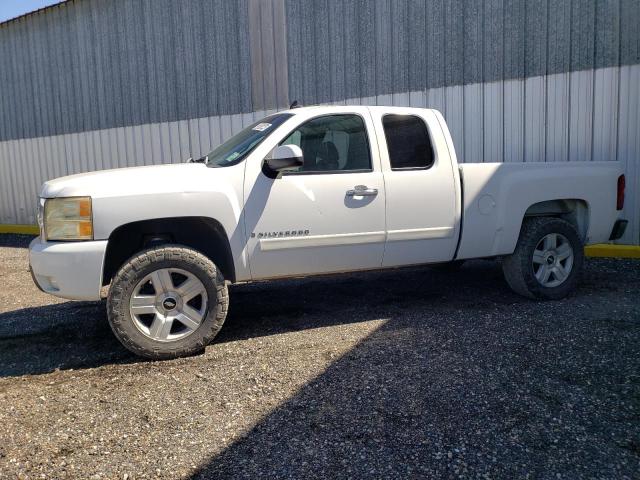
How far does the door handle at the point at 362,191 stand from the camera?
4891 mm

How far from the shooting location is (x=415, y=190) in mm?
5121

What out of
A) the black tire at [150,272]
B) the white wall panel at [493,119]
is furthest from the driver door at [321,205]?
the white wall panel at [493,119]

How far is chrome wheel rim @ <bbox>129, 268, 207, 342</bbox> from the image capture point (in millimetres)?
4352

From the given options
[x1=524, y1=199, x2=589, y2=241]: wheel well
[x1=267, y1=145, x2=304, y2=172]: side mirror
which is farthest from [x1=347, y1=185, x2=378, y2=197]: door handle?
[x1=524, y1=199, x2=589, y2=241]: wheel well

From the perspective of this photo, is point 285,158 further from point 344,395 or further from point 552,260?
point 552,260

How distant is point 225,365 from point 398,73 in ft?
22.8

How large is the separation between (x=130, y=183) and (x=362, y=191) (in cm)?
188

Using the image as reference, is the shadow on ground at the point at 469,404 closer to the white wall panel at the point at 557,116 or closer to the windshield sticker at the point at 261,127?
the windshield sticker at the point at 261,127

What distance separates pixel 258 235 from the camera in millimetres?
4641

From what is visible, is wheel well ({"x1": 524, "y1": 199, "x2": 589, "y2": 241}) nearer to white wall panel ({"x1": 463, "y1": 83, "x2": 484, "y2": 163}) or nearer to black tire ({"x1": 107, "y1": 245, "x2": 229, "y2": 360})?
white wall panel ({"x1": 463, "y1": 83, "x2": 484, "y2": 163})

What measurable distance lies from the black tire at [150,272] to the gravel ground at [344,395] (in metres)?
0.14

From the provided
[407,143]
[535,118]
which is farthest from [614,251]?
[407,143]

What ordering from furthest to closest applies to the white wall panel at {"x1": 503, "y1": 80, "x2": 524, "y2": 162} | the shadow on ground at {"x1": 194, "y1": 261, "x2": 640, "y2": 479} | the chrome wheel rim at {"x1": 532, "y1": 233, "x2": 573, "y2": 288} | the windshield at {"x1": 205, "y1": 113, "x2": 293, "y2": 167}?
the white wall panel at {"x1": 503, "y1": 80, "x2": 524, "y2": 162} → the chrome wheel rim at {"x1": 532, "y1": 233, "x2": 573, "y2": 288} → the windshield at {"x1": 205, "y1": 113, "x2": 293, "y2": 167} → the shadow on ground at {"x1": 194, "y1": 261, "x2": 640, "y2": 479}

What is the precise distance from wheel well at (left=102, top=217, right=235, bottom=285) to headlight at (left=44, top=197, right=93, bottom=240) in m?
0.27
